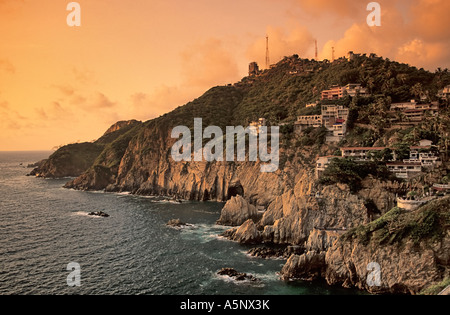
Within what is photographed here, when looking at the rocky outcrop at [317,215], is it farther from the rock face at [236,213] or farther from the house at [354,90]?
the house at [354,90]

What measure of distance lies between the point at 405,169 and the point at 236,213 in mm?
33385

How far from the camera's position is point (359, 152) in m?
70.4

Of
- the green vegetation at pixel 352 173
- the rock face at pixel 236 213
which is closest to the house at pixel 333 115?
the green vegetation at pixel 352 173

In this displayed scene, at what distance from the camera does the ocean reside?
42.8 meters

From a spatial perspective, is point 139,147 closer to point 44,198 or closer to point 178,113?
point 178,113

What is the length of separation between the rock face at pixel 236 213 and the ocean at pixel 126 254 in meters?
3.10

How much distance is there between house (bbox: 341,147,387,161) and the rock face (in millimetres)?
23291

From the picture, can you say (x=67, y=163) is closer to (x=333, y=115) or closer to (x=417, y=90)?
(x=333, y=115)

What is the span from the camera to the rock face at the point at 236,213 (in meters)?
70.6

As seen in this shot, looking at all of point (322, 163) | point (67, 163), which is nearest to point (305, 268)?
point (322, 163)

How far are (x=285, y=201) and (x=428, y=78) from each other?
73.5 metres

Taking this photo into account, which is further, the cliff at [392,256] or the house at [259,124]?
the house at [259,124]
